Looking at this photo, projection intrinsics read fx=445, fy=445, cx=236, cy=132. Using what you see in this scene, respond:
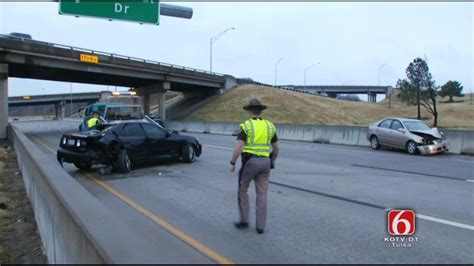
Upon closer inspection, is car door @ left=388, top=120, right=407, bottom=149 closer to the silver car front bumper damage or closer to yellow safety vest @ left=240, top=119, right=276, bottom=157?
the silver car front bumper damage

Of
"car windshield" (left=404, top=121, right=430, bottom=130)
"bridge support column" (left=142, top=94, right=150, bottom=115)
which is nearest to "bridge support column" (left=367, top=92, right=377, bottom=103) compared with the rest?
"bridge support column" (left=142, top=94, right=150, bottom=115)

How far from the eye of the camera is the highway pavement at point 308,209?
540cm

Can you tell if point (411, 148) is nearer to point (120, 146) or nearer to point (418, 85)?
point (120, 146)

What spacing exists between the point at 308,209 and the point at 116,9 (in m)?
8.72

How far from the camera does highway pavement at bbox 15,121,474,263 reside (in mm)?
5398

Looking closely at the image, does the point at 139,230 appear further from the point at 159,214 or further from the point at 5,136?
the point at 5,136

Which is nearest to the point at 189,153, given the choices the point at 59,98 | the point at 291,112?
the point at 291,112

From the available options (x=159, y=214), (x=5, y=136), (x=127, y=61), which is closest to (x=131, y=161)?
(x=159, y=214)

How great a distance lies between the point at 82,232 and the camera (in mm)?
3684

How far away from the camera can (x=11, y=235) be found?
6.76m

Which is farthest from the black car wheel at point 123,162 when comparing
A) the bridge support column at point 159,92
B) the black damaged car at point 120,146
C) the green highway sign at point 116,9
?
the bridge support column at point 159,92

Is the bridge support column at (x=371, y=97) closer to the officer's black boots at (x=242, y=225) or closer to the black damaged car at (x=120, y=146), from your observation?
the black damaged car at (x=120, y=146)

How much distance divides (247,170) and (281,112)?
5281 centimetres

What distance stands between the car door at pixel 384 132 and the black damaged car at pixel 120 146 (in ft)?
31.5
